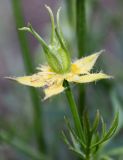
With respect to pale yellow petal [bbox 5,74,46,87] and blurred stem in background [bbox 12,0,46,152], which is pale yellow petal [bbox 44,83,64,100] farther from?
blurred stem in background [bbox 12,0,46,152]

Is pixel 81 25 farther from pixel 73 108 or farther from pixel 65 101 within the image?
pixel 65 101

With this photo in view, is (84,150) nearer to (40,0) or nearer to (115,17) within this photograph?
(115,17)

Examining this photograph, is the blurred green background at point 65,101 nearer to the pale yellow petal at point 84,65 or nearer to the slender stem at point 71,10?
the slender stem at point 71,10

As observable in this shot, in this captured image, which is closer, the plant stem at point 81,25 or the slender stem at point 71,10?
the plant stem at point 81,25

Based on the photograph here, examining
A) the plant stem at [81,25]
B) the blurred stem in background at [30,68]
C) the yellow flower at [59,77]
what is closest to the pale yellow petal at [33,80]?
the yellow flower at [59,77]

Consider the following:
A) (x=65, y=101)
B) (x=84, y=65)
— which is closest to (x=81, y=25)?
(x=84, y=65)

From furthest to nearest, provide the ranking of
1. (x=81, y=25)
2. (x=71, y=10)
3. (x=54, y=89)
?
(x=71, y=10)
(x=81, y=25)
(x=54, y=89)

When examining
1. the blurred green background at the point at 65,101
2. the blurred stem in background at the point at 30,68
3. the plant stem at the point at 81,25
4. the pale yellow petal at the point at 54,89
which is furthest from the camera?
the blurred green background at the point at 65,101

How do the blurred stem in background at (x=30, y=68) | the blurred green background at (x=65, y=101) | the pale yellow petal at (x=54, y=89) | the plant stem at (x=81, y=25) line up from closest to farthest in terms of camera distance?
the pale yellow petal at (x=54, y=89), the plant stem at (x=81, y=25), the blurred stem in background at (x=30, y=68), the blurred green background at (x=65, y=101)
